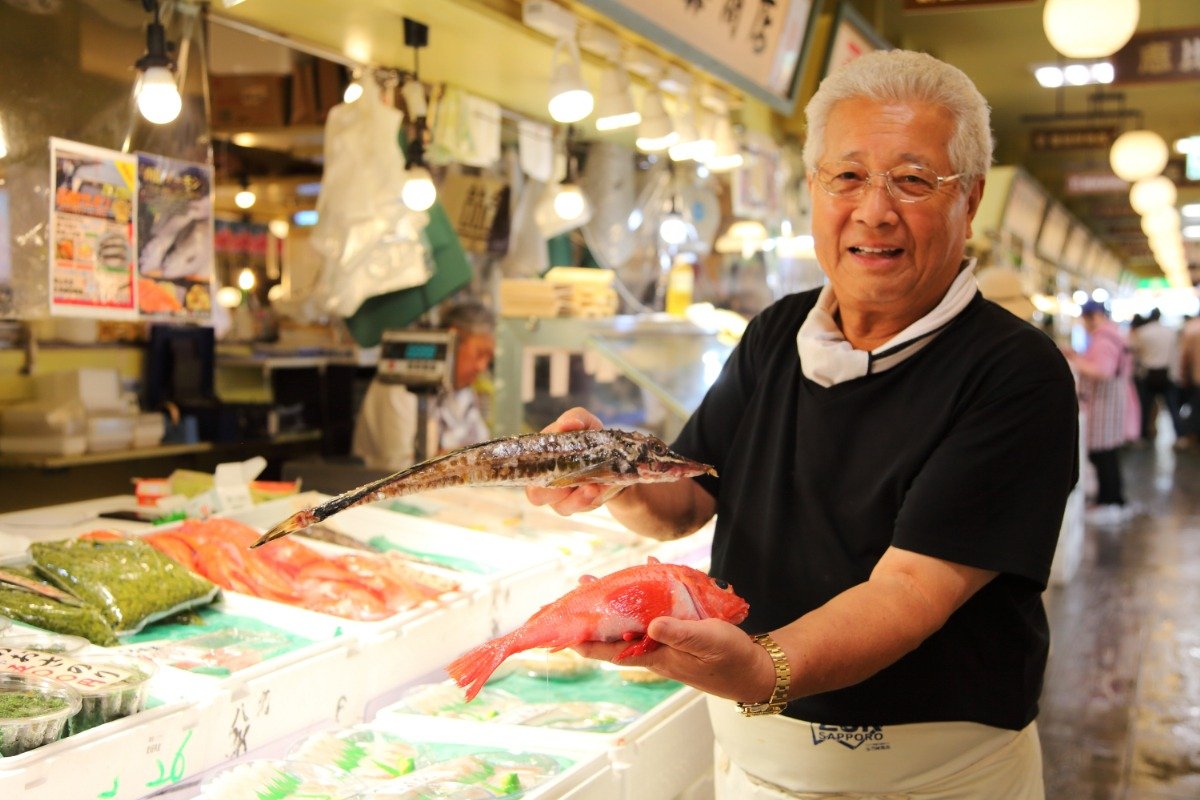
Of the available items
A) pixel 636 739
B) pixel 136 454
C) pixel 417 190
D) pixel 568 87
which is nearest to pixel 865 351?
pixel 636 739

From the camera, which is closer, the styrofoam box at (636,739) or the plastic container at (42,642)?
the plastic container at (42,642)

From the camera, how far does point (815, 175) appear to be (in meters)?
2.01

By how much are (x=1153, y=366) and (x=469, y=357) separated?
15.8 meters

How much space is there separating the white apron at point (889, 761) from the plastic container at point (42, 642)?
4.38 ft

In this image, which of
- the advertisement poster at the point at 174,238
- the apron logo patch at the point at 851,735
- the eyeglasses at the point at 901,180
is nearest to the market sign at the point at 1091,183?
the advertisement poster at the point at 174,238

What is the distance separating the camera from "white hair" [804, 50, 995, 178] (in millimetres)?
1852

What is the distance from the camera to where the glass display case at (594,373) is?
475 centimetres

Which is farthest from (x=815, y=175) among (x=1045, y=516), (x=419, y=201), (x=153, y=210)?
(x=419, y=201)

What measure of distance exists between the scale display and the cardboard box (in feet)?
5.66

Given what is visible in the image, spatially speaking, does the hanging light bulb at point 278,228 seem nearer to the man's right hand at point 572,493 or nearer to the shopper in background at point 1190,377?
the man's right hand at point 572,493

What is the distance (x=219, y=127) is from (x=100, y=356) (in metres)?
1.99

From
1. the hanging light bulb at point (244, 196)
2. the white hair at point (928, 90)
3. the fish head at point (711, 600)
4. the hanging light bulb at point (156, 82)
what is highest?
the hanging light bulb at point (244, 196)

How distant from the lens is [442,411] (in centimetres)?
625

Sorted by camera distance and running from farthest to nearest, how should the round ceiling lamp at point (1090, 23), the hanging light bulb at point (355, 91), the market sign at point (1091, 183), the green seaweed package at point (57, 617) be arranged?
the market sign at point (1091, 183) < the round ceiling lamp at point (1090, 23) < the hanging light bulb at point (355, 91) < the green seaweed package at point (57, 617)
